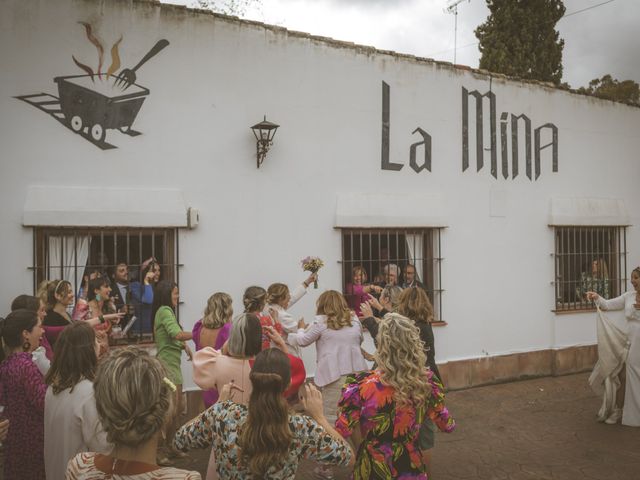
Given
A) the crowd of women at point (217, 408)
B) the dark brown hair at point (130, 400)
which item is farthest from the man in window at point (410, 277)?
the dark brown hair at point (130, 400)

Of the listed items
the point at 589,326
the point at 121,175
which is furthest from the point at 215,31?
the point at 589,326

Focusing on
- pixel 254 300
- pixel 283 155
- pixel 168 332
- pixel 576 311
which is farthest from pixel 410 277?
pixel 168 332

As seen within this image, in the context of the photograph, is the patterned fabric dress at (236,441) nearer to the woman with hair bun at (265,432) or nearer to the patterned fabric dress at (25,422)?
the woman with hair bun at (265,432)

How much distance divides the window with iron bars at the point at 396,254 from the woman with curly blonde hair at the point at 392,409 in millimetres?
4357

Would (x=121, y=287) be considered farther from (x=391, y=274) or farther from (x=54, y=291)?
(x=391, y=274)

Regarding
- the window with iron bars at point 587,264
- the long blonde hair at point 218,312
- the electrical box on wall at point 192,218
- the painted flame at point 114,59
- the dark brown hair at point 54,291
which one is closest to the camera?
the long blonde hair at point 218,312

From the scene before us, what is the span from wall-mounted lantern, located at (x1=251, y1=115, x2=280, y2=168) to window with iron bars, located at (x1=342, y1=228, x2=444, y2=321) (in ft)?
5.02

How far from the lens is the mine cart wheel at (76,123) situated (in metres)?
6.15

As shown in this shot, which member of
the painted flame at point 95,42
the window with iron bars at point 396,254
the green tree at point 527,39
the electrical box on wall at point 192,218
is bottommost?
the window with iron bars at point 396,254

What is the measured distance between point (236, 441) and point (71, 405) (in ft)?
2.95

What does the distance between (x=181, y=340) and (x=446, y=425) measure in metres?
2.89

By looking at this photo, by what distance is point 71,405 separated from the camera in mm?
2885

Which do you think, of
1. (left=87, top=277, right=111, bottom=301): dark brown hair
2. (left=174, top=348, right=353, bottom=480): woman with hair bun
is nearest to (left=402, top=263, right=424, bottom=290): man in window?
(left=87, top=277, right=111, bottom=301): dark brown hair

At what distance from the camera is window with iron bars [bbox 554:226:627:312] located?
9477mm
